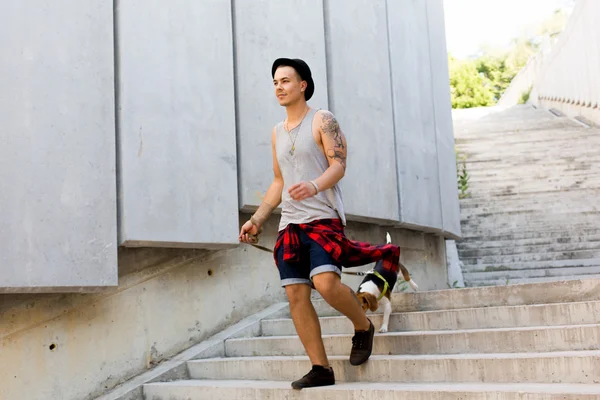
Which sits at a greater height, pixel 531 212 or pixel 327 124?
pixel 531 212

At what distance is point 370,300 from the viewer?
5.15 m

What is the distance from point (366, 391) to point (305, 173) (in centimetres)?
129

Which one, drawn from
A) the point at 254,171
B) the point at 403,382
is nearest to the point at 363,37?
the point at 254,171

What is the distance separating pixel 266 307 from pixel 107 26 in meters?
2.81

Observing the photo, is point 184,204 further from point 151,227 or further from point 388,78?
point 388,78

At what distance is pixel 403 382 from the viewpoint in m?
4.64

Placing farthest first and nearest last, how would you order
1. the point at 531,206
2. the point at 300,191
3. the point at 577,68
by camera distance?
the point at 577,68
the point at 531,206
the point at 300,191

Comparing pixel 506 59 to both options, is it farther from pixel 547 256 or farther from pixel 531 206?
pixel 547 256

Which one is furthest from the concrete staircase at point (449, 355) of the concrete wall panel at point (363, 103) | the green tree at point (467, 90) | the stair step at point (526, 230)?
the green tree at point (467, 90)

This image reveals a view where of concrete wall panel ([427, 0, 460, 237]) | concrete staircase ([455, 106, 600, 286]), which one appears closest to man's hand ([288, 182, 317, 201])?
concrete staircase ([455, 106, 600, 286])

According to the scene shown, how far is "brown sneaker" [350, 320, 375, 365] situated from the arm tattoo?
1072 millimetres

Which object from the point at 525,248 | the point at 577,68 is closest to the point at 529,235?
the point at 525,248

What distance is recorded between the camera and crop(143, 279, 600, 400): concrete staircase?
415 cm

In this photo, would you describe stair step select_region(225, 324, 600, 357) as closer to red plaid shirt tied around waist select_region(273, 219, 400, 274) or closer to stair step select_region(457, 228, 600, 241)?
red plaid shirt tied around waist select_region(273, 219, 400, 274)
